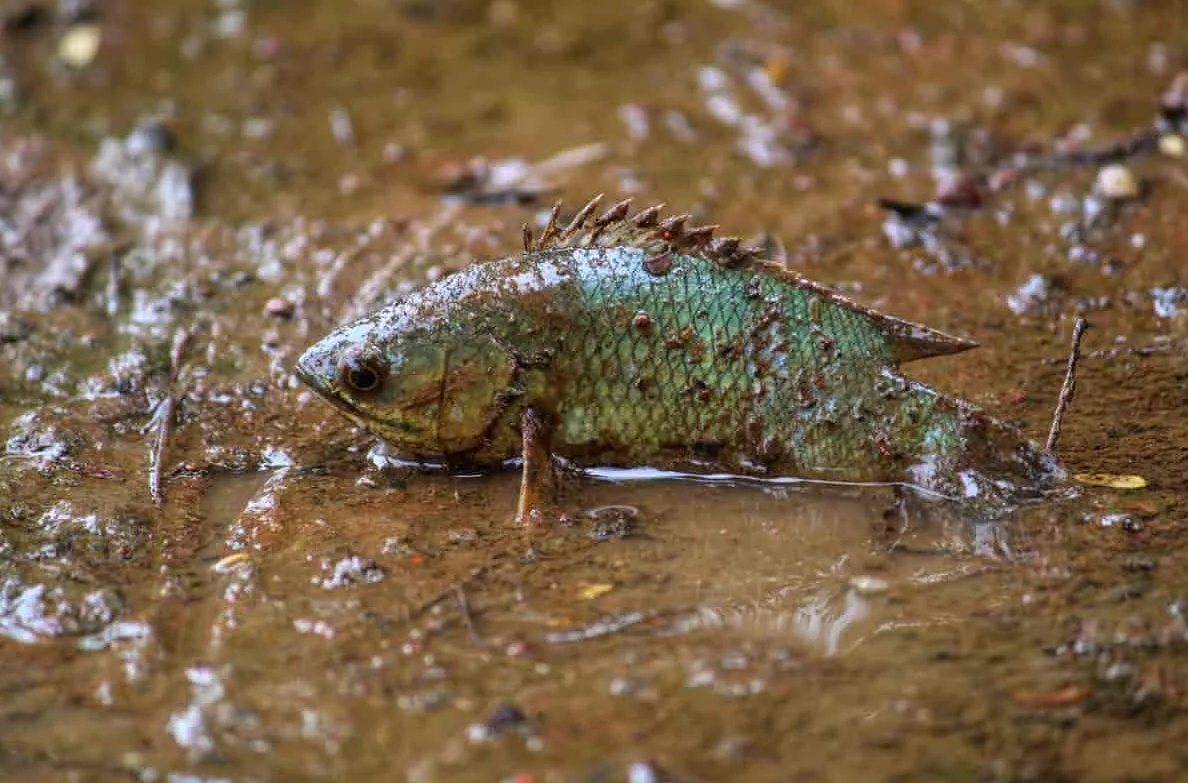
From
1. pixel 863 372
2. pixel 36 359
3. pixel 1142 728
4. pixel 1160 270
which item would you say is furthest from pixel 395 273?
pixel 1142 728

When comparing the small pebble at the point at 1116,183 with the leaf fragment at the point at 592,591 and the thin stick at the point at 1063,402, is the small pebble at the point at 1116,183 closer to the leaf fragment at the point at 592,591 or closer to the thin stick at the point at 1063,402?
the thin stick at the point at 1063,402

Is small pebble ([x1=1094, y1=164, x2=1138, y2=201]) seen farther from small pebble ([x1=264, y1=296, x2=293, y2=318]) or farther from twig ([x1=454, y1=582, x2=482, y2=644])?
twig ([x1=454, y1=582, x2=482, y2=644])

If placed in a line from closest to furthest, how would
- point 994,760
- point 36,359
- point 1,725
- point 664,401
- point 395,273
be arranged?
point 994,760
point 1,725
point 664,401
point 36,359
point 395,273

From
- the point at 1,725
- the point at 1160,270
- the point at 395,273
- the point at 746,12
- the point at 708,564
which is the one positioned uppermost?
the point at 746,12

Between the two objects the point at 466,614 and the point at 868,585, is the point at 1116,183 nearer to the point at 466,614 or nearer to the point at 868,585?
the point at 868,585

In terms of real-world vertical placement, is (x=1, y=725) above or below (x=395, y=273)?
below

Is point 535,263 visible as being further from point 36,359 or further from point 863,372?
point 36,359

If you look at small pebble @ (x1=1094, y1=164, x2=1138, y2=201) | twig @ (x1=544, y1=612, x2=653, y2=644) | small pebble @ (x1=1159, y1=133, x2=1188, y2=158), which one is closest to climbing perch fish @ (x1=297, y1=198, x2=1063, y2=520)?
twig @ (x1=544, y1=612, x2=653, y2=644)
